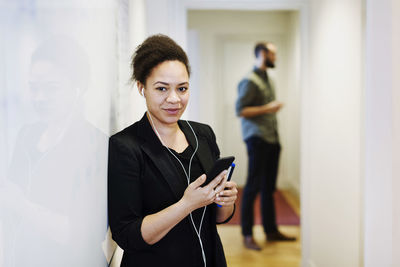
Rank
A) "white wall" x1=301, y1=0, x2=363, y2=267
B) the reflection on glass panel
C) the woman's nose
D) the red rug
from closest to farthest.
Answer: the reflection on glass panel
the woman's nose
"white wall" x1=301, y1=0, x2=363, y2=267
the red rug

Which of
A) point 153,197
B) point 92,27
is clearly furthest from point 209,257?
point 92,27

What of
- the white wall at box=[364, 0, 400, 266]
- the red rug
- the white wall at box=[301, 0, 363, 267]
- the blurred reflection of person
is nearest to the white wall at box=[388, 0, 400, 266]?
the white wall at box=[364, 0, 400, 266]

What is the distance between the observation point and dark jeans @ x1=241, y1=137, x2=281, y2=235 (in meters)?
3.59

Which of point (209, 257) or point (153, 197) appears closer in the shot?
point (153, 197)

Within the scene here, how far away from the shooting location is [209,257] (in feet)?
4.11

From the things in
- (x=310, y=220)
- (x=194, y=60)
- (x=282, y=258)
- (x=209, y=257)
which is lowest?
(x=282, y=258)

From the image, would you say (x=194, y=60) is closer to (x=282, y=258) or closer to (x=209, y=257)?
(x=282, y=258)

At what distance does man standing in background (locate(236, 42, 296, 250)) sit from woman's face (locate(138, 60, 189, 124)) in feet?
8.13

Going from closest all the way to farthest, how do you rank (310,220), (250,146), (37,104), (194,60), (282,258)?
(37,104) < (310,220) < (282,258) < (250,146) < (194,60)

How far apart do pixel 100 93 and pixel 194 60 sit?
4.50m

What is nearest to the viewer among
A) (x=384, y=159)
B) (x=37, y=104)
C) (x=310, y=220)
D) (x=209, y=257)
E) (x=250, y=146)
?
(x=37, y=104)

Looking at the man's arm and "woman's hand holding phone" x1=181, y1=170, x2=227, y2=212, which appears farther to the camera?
the man's arm

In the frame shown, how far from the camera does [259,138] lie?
3.59 meters

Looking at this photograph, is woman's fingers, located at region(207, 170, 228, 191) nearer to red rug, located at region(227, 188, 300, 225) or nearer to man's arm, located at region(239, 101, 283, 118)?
man's arm, located at region(239, 101, 283, 118)
